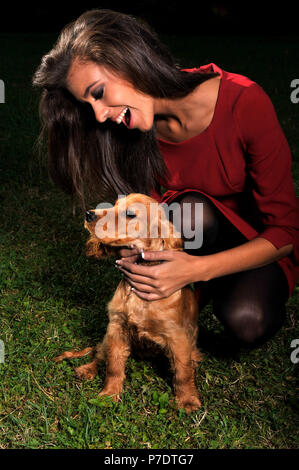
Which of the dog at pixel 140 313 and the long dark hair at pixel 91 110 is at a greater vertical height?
the long dark hair at pixel 91 110

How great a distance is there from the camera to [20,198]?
4711mm

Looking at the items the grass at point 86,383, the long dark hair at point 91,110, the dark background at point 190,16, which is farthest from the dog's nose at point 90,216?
the dark background at point 190,16

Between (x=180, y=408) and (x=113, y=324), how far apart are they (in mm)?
498

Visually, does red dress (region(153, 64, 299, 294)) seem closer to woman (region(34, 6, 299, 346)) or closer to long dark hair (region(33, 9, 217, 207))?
woman (region(34, 6, 299, 346))

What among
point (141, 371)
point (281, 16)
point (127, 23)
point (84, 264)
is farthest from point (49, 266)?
point (281, 16)

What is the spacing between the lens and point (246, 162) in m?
2.36

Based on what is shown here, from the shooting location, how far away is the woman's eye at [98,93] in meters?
2.03

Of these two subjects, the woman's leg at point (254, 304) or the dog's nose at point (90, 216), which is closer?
the dog's nose at point (90, 216)

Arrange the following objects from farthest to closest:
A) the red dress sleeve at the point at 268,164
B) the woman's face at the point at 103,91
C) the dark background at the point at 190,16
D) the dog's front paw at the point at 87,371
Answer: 1. the dark background at the point at 190,16
2. the dog's front paw at the point at 87,371
3. the red dress sleeve at the point at 268,164
4. the woman's face at the point at 103,91

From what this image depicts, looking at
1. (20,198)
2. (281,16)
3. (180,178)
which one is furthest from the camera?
(281,16)

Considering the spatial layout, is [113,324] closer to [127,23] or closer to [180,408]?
[180,408]

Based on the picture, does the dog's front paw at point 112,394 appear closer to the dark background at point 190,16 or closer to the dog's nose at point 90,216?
the dog's nose at point 90,216

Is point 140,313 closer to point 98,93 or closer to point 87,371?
point 87,371

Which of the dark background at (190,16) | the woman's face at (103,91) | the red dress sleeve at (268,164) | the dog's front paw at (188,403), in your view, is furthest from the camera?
the dark background at (190,16)
